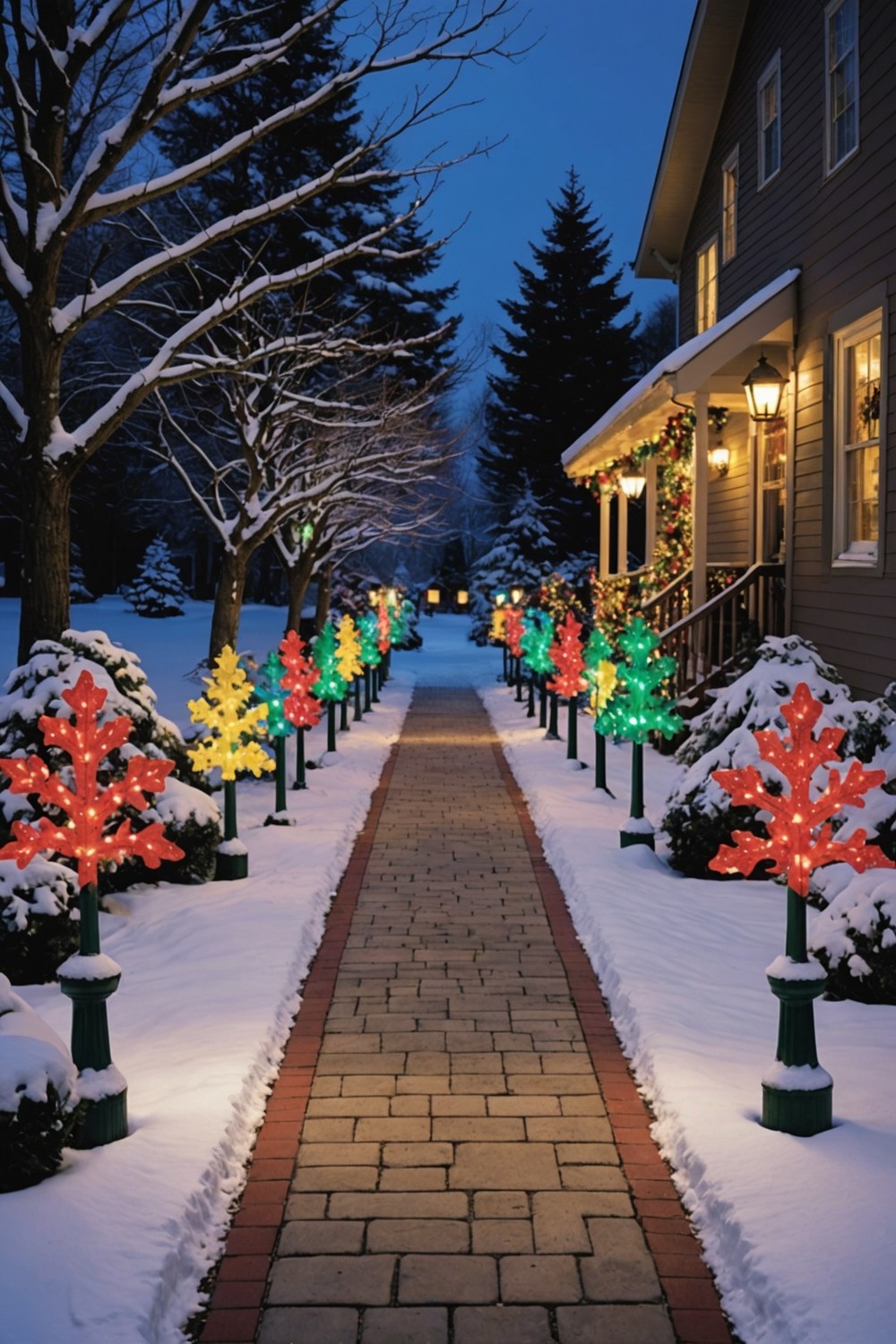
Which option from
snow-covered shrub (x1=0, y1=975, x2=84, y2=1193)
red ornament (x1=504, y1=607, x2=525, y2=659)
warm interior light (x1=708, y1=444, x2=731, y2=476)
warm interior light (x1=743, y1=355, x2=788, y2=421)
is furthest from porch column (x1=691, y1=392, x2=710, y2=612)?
snow-covered shrub (x1=0, y1=975, x2=84, y2=1193)

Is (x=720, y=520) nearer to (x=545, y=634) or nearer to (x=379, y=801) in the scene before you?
(x=545, y=634)

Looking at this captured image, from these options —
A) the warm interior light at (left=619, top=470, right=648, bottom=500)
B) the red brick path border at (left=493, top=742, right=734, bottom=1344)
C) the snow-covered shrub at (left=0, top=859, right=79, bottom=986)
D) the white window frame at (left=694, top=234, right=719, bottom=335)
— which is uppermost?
the white window frame at (left=694, top=234, right=719, bottom=335)

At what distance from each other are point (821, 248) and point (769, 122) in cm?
321

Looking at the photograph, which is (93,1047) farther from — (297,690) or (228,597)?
(228,597)

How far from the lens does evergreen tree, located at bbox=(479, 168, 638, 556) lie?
1526 inches

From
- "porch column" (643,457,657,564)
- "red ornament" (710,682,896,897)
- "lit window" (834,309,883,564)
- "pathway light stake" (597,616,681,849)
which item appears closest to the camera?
"red ornament" (710,682,896,897)

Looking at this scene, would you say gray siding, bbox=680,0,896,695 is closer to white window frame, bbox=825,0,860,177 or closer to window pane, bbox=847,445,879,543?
white window frame, bbox=825,0,860,177

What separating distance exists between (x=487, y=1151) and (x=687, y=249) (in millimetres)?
17579

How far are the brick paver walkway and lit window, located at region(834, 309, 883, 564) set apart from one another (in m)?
5.49

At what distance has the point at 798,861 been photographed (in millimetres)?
4734

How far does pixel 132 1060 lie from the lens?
5.43 m

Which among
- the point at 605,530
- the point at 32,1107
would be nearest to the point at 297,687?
the point at 32,1107

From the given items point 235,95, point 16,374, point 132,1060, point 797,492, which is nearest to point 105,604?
point 16,374

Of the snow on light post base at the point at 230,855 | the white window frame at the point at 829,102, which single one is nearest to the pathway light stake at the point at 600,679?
the snow on light post base at the point at 230,855
